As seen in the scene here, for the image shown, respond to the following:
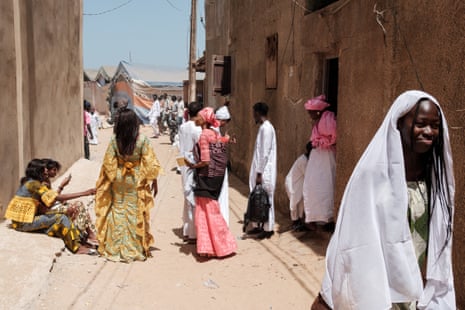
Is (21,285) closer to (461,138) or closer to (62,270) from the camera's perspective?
(62,270)

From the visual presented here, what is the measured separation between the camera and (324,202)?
554cm

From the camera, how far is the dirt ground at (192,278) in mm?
4195

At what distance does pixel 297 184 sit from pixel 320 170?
53cm

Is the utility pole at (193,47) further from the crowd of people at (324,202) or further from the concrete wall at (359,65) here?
the crowd of people at (324,202)

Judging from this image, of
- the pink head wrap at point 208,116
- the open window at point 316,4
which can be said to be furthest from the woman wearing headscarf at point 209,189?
the open window at point 316,4

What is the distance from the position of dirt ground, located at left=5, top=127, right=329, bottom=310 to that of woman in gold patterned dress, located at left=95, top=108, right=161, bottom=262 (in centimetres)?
18

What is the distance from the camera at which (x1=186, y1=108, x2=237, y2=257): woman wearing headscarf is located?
17.4 feet

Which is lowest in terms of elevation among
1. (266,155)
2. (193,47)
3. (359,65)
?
(266,155)

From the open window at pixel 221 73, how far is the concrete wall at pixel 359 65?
6.64 ft

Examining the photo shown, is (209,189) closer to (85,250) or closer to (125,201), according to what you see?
(125,201)

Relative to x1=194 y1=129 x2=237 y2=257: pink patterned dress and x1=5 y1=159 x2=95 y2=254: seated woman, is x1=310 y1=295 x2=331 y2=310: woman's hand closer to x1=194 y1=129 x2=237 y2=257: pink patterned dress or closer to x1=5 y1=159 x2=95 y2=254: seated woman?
x1=194 y1=129 x2=237 y2=257: pink patterned dress

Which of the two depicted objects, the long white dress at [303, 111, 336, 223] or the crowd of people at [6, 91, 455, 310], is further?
the long white dress at [303, 111, 336, 223]

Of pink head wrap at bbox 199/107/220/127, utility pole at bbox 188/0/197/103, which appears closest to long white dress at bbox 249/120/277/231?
pink head wrap at bbox 199/107/220/127

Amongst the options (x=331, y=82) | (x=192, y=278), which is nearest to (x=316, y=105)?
(x=331, y=82)
